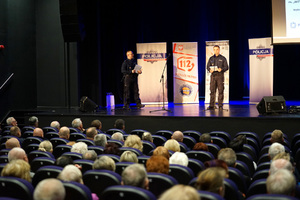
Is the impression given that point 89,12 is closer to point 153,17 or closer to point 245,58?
point 153,17

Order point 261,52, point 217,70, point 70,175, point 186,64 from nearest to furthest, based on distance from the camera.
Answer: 1. point 70,175
2. point 217,70
3. point 261,52
4. point 186,64

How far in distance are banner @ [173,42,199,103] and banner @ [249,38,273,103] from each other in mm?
1665

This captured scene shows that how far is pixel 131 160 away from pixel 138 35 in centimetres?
983

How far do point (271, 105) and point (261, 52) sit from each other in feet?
12.2

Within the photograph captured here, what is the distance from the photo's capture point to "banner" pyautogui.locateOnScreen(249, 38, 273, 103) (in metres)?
11.3

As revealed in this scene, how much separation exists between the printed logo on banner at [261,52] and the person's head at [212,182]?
925 cm

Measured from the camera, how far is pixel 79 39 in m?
10.6

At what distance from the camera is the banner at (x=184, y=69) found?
11.8 meters

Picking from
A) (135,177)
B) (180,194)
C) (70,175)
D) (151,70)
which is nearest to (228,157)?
(135,177)

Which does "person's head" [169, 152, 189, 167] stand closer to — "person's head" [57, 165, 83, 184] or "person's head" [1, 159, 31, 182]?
"person's head" [57, 165, 83, 184]

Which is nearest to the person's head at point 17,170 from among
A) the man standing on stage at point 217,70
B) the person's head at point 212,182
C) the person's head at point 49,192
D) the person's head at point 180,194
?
the person's head at point 49,192

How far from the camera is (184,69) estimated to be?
1187cm

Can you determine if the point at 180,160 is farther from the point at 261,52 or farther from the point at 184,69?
the point at 261,52

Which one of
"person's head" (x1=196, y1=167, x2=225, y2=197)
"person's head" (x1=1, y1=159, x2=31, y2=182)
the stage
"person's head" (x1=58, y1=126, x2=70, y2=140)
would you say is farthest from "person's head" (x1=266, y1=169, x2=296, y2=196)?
the stage
